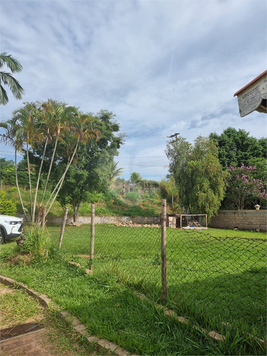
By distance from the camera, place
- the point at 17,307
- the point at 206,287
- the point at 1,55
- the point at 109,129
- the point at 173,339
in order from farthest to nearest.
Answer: the point at 109,129 < the point at 1,55 < the point at 206,287 < the point at 17,307 < the point at 173,339

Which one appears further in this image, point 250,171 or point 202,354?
point 250,171

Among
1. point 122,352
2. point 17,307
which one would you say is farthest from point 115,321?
point 17,307

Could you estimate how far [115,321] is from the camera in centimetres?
268

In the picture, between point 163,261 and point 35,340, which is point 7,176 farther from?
point 163,261

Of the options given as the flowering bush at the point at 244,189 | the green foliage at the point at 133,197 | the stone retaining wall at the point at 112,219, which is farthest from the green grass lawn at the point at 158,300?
the green foliage at the point at 133,197

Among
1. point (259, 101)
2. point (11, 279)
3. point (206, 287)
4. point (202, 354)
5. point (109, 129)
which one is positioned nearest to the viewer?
point (259, 101)

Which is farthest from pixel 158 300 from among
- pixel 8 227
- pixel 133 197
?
pixel 133 197

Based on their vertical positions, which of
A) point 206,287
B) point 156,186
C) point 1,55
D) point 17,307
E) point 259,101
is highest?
point 1,55

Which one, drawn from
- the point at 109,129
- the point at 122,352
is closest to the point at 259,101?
the point at 122,352

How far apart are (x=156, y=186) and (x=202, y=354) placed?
27715 mm

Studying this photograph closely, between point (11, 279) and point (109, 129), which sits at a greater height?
point (109, 129)

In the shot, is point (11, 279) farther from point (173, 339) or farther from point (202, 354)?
point (202, 354)

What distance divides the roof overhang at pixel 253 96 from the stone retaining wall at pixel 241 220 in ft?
50.3

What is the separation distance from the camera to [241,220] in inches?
672
